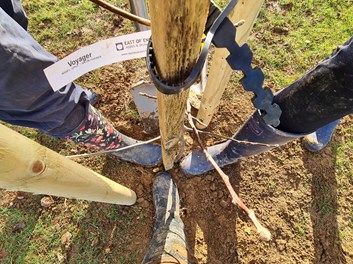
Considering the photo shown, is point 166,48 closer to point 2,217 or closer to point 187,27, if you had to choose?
point 187,27

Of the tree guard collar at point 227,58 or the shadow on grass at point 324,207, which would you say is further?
the shadow on grass at point 324,207

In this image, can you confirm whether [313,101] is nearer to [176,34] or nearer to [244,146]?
[244,146]

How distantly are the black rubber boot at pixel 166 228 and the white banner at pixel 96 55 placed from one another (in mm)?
785

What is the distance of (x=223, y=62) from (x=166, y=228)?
0.82m

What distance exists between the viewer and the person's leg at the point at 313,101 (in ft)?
2.94

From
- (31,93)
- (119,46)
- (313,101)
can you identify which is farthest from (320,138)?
(31,93)

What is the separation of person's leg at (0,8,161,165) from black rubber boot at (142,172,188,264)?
0.57 metres

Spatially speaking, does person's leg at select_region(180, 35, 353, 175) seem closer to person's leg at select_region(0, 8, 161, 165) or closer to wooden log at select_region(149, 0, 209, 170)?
wooden log at select_region(149, 0, 209, 170)

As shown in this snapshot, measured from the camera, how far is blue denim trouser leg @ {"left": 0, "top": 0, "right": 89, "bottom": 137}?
33.4 inches

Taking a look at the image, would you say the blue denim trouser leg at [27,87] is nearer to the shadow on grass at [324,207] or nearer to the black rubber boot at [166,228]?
the black rubber boot at [166,228]

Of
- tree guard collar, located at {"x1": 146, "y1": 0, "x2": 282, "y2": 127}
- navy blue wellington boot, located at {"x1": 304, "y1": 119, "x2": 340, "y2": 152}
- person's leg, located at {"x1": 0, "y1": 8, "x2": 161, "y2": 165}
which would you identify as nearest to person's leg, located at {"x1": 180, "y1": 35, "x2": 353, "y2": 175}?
tree guard collar, located at {"x1": 146, "y1": 0, "x2": 282, "y2": 127}

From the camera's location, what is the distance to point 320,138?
1664 mm

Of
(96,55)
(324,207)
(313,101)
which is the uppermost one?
(96,55)

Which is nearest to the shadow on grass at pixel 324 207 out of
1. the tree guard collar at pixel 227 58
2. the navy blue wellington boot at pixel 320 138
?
the navy blue wellington boot at pixel 320 138
